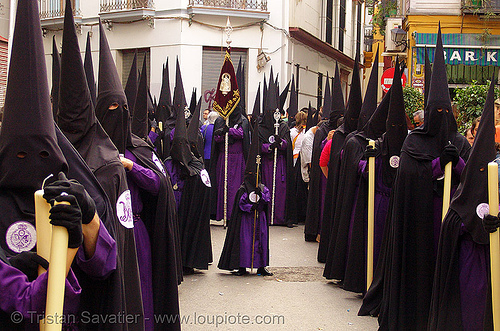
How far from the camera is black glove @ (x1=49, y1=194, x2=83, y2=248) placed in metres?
Answer: 2.69

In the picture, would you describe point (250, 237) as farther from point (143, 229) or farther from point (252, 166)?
point (143, 229)

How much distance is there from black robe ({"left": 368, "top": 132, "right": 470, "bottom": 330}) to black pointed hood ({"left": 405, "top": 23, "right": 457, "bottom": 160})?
7cm

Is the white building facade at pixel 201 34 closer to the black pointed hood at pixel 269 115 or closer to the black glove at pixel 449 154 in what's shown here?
the black pointed hood at pixel 269 115

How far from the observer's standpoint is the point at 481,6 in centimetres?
2050

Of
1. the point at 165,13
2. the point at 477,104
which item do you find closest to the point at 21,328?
the point at 477,104

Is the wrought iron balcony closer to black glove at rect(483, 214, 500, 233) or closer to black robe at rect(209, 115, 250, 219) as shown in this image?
black robe at rect(209, 115, 250, 219)

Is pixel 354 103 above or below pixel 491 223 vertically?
above

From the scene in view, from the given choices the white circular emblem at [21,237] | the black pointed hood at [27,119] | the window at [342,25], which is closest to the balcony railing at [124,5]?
the window at [342,25]

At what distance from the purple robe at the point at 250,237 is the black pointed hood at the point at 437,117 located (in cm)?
310

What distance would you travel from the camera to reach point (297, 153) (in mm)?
13773

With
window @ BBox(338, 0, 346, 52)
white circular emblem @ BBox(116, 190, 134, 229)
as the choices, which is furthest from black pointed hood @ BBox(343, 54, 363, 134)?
window @ BBox(338, 0, 346, 52)

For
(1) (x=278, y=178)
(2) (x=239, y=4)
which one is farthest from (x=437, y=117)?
(2) (x=239, y=4)

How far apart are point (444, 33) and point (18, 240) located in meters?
20.0

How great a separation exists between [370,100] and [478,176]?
3.43m
